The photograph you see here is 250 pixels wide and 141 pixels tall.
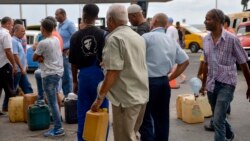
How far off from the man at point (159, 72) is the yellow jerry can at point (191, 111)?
1827 millimetres

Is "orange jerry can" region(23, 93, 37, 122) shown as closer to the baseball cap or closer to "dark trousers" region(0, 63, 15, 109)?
"dark trousers" region(0, 63, 15, 109)

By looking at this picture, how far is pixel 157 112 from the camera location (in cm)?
480

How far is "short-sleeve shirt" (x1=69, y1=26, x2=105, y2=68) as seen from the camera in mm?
4711

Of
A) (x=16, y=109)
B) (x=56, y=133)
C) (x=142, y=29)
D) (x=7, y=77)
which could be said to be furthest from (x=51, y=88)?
(x=7, y=77)

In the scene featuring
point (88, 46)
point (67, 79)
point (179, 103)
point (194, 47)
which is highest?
point (88, 46)

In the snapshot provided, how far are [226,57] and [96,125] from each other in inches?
68.4

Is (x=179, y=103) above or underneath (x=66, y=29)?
underneath

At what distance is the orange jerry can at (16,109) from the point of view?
7.09m

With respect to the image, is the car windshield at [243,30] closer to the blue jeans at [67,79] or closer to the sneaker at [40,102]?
the blue jeans at [67,79]

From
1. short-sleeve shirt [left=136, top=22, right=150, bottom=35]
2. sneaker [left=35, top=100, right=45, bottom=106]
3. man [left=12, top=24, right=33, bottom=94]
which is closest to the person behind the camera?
short-sleeve shirt [left=136, top=22, right=150, bottom=35]

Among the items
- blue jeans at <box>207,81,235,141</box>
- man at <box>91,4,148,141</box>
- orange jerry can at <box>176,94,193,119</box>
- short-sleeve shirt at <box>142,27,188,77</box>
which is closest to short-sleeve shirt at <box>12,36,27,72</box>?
orange jerry can at <box>176,94,193,119</box>

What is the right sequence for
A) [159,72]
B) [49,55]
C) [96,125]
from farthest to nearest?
[49,55] < [159,72] < [96,125]

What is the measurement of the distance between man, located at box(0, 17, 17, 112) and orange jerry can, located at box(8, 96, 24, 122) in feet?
1.63

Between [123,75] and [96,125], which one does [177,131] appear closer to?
[96,125]
